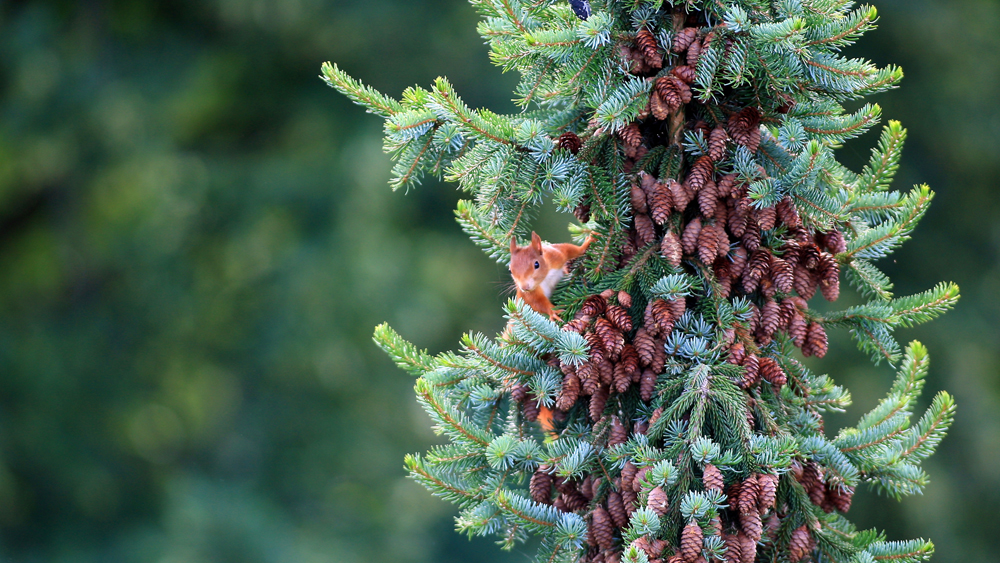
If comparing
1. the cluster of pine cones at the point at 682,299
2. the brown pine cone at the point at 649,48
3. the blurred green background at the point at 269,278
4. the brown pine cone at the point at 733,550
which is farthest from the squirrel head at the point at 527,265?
the blurred green background at the point at 269,278

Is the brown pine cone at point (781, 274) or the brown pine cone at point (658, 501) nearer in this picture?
the brown pine cone at point (658, 501)

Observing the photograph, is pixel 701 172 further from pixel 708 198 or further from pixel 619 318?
pixel 619 318

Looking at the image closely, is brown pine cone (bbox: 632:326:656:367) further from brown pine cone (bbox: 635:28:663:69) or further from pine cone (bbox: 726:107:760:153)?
brown pine cone (bbox: 635:28:663:69)

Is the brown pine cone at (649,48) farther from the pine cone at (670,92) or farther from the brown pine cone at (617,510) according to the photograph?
the brown pine cone at (617,510)

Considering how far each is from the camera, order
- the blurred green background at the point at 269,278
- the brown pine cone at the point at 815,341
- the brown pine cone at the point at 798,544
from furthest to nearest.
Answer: the blurred green background at the point at 269,278
the brown pine cone at the point at 815,341
the brown pine cone at the point at 798,544

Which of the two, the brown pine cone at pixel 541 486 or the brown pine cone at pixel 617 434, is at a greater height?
the brown pine cone at pixel 617 434

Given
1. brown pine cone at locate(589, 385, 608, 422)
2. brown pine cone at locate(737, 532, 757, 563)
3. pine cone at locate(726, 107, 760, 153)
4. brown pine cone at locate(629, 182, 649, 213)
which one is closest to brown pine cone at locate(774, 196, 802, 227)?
pine cone at locate(726, 107, 760, 153)
